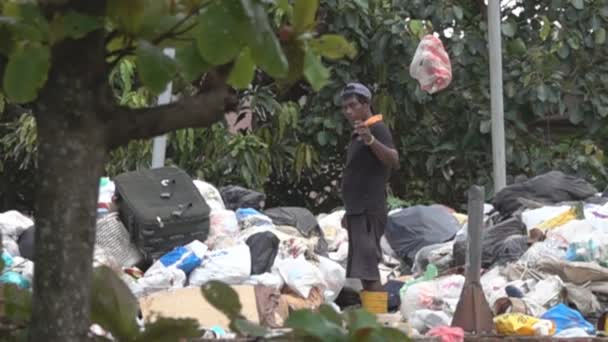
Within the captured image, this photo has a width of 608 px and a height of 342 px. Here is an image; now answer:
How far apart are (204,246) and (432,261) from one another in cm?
174

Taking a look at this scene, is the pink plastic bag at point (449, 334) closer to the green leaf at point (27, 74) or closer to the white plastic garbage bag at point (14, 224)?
the white plastic garbage bag at point (14, 224)

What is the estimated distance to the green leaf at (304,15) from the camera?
4.71 feet

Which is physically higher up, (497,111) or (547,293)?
(497,111)

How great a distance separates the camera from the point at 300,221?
9.15 metres

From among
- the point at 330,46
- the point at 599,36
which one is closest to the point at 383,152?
the point at 330,46

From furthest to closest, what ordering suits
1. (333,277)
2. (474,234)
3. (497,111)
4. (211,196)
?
(497,111), (211,196), (333,277), (474,234)

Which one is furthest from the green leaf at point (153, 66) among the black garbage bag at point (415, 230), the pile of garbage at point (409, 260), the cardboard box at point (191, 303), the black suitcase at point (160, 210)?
the black garbage bag at point (415, 230)

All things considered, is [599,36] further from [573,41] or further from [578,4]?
[578,4]

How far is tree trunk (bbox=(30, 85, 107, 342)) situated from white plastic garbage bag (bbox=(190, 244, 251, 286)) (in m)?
Result: 5.64

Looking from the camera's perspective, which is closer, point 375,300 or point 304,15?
point 304,15

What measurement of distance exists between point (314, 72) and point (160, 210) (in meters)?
6.47

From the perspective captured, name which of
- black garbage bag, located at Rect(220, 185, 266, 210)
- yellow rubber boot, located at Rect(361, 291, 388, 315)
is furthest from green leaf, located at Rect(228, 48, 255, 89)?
black garbage bag, located at Rect(220, 185, 266, 210)

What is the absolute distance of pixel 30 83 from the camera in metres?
1.33

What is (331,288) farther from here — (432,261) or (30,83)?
(30,83)
